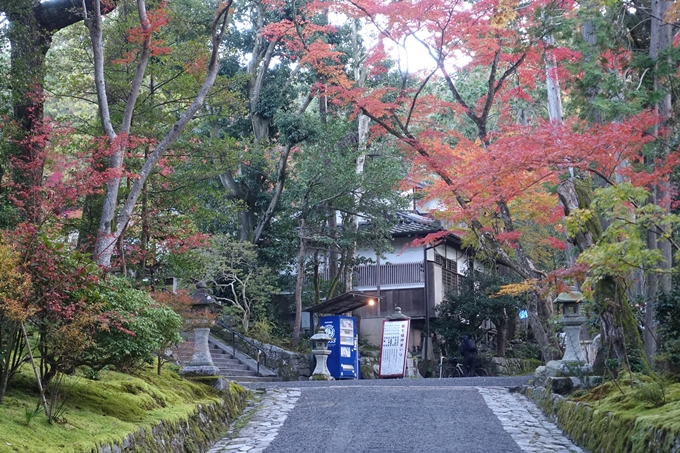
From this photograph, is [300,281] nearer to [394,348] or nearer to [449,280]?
[394,348]

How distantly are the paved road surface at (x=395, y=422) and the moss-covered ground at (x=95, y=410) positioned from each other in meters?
1.06

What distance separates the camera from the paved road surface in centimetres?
926

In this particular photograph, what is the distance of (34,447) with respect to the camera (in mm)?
5637

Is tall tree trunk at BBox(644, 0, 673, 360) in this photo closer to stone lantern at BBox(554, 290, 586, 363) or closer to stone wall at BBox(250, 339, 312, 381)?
stone lantern at BBox(554, 290, 586, 363)

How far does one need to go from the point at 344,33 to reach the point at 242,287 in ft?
36.1

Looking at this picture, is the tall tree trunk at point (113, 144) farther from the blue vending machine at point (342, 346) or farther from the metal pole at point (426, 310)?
the metal pole at point (426, 310)

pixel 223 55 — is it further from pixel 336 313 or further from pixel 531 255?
pixel 531 255

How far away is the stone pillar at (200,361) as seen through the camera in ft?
40.8

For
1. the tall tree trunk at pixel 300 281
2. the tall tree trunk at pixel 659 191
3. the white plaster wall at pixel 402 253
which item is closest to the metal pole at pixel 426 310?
the white plaster wall at pixel 402 253

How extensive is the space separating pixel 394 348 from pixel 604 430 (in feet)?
47.8

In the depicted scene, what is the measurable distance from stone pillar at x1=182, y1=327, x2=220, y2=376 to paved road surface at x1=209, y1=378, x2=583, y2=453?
43.5 inches

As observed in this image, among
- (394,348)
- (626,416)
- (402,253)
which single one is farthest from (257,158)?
(626,416)

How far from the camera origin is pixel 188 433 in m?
9.06

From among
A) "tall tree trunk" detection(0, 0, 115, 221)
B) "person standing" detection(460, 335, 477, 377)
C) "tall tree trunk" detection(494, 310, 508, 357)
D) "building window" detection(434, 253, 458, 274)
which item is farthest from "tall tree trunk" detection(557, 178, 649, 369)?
"building window" detection(434, 253, 458, 274)
